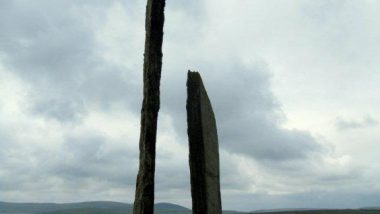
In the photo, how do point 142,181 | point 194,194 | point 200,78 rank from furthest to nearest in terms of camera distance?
point 200,78 → point 194,194 → point 142,181

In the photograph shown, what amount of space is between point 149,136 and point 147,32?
238cm

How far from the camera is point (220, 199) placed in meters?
11.1

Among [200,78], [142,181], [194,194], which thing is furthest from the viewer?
[200,78]

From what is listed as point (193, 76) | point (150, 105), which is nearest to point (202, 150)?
point (150, 105)

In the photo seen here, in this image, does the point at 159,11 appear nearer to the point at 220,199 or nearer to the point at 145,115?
the point at 145,115

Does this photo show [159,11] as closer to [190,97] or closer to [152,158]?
[190,97]

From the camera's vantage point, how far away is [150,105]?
33.7 ft

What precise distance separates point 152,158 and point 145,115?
3.05 feet

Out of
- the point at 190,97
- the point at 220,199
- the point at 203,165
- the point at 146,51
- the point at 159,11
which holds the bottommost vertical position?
the point at 220,199

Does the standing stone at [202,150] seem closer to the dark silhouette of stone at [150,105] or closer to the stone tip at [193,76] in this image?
the stone tip at [193,76]

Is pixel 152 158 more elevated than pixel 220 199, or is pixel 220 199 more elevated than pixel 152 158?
pixel 152 158

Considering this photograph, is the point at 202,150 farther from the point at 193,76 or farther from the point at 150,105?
the point at 193,76

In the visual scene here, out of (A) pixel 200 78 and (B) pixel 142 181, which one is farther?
(A) pixel 200 78

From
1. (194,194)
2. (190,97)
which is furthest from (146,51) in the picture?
(194,194)
